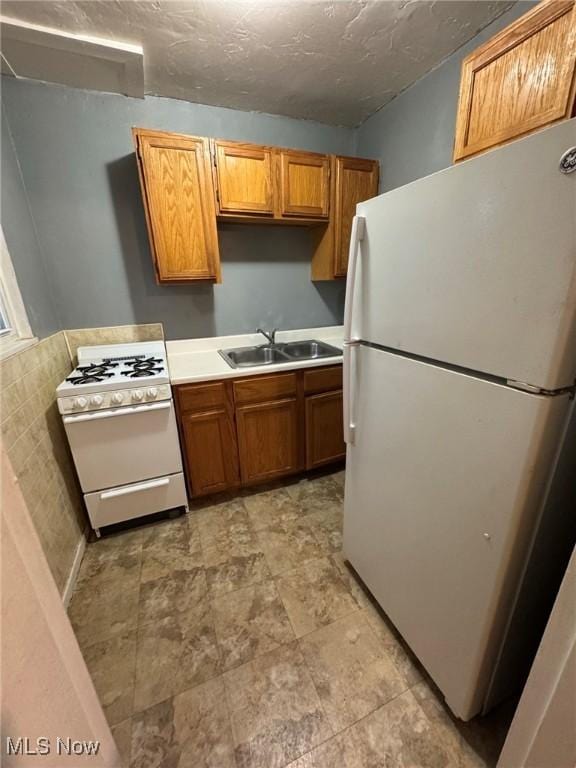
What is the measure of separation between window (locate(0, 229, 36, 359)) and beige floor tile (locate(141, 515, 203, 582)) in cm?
123


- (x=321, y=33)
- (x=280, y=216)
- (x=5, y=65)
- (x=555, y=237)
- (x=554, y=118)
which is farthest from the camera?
(x=280, y=216)

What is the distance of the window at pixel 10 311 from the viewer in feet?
4.75

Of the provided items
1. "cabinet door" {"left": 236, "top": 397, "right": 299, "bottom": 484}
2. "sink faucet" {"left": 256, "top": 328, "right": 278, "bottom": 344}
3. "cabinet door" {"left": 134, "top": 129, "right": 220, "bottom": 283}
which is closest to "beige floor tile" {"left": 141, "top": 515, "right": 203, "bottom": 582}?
"cabinet door" {"left": 236, "top": 397, "right": 299, "bottom": 484}

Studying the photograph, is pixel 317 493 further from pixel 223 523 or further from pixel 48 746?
pixel 48 746

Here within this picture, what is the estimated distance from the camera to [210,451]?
198cm

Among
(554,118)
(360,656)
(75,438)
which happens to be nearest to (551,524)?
(360,656)

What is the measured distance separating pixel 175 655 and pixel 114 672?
0.74ft

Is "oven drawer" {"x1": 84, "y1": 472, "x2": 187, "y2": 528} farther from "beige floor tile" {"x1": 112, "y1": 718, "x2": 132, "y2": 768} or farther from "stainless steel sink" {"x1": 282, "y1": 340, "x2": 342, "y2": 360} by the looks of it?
"stainless steel sink" {"x1": 282, "y1": 340, "x2": 342, "y2": 360}

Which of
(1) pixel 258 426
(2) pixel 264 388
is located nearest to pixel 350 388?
(2) pixel 264 388

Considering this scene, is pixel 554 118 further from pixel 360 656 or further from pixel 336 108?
pixel 360 656

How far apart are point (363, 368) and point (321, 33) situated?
5.23 ft

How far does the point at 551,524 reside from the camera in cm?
78

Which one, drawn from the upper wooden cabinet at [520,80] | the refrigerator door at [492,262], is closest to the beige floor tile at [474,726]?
the refrigerator door at [492,262]

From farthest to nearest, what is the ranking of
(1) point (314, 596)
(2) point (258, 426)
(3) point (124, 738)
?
(2) point (258, 426) < (1) point (314, 596) < (3) point (124, 738)
